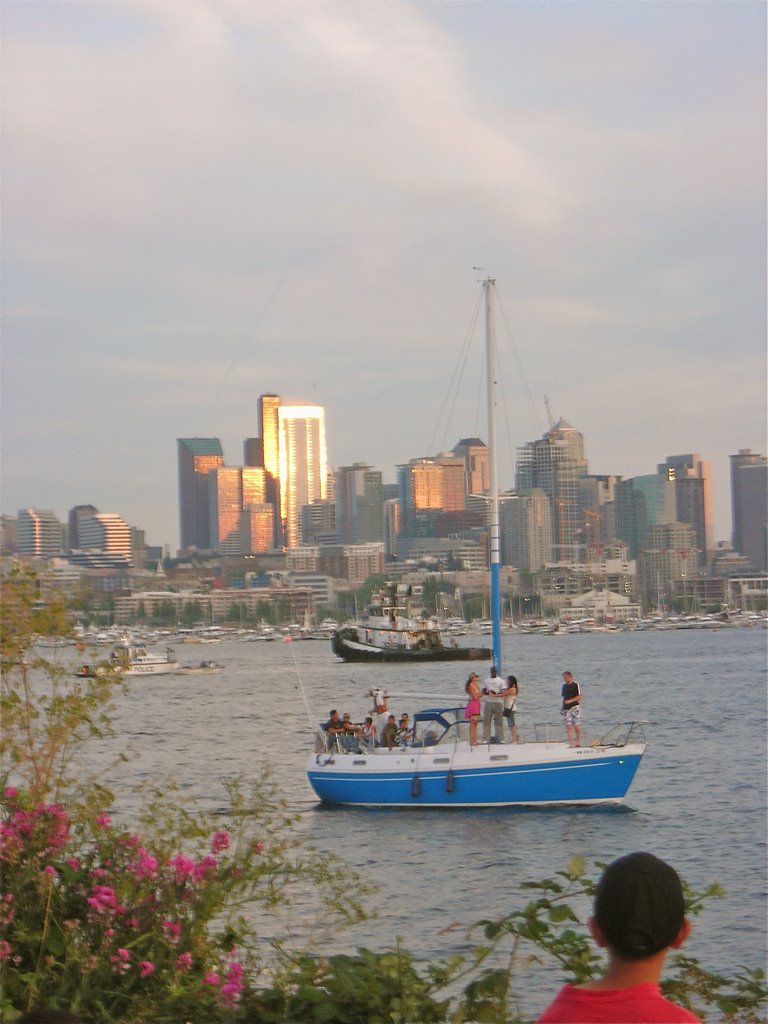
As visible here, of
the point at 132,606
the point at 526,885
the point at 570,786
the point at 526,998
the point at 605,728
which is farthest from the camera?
the point at 132,606

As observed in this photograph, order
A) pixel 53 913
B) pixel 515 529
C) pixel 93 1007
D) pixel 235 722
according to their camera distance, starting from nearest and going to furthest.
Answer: pixel 93 1007
pixel 53 913
pixel 235 722
pixel 515 529

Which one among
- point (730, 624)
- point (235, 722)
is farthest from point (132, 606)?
point (235, 722)

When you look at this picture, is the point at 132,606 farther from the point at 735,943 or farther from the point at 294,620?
the point at 735,943

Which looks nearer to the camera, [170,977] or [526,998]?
[170,977]

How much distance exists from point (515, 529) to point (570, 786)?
3398 inches

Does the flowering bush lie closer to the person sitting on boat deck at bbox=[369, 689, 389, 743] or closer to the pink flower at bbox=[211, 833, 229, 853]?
the pink flower at bbox=[211, 833, 229, 853]

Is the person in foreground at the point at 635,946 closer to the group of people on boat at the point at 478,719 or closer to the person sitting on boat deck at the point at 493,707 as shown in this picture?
the group of people on boat at the point at 478,719

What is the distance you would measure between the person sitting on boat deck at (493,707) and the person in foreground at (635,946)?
2217 cm

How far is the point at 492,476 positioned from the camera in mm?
30906

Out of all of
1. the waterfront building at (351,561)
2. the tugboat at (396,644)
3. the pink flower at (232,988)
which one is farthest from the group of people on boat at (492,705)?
the waterfront building at (351,561)

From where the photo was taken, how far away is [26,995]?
5.80 metres

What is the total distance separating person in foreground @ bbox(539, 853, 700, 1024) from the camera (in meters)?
2.57

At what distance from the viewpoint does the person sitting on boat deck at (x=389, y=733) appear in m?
26.0

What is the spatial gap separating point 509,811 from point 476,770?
59.3 inches
